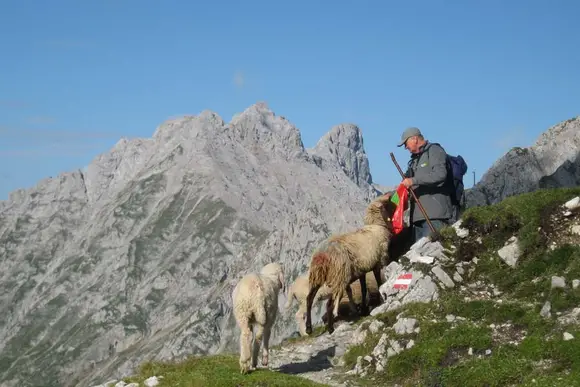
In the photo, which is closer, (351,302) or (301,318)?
(351,302)

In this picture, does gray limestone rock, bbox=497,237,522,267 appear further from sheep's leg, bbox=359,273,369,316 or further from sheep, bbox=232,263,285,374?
sheep, bbox=232,263,285,374

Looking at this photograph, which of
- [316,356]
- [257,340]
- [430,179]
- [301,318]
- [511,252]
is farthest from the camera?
[301,318]

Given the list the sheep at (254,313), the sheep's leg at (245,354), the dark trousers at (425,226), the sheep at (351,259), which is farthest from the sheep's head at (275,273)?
the dark trousers at (425,226)

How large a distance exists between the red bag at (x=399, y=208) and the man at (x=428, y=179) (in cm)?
66

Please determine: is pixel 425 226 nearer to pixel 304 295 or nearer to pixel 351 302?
pixel 351 302

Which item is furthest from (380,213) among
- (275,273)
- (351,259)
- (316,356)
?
(316,356)

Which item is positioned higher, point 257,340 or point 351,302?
point 351,302

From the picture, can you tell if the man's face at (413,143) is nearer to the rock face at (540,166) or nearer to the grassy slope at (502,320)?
the grassy slope at (502,320)

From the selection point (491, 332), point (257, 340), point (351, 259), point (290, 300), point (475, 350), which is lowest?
point (475, 350)

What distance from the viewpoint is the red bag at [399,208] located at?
22.7 meters

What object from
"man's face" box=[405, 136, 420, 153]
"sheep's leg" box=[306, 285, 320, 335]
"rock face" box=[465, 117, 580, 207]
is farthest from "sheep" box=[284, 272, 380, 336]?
"rock face" box=[465, 117, 580, 207]

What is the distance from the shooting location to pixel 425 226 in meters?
21.8

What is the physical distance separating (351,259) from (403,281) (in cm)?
182

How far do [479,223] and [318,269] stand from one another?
4.95 meters
